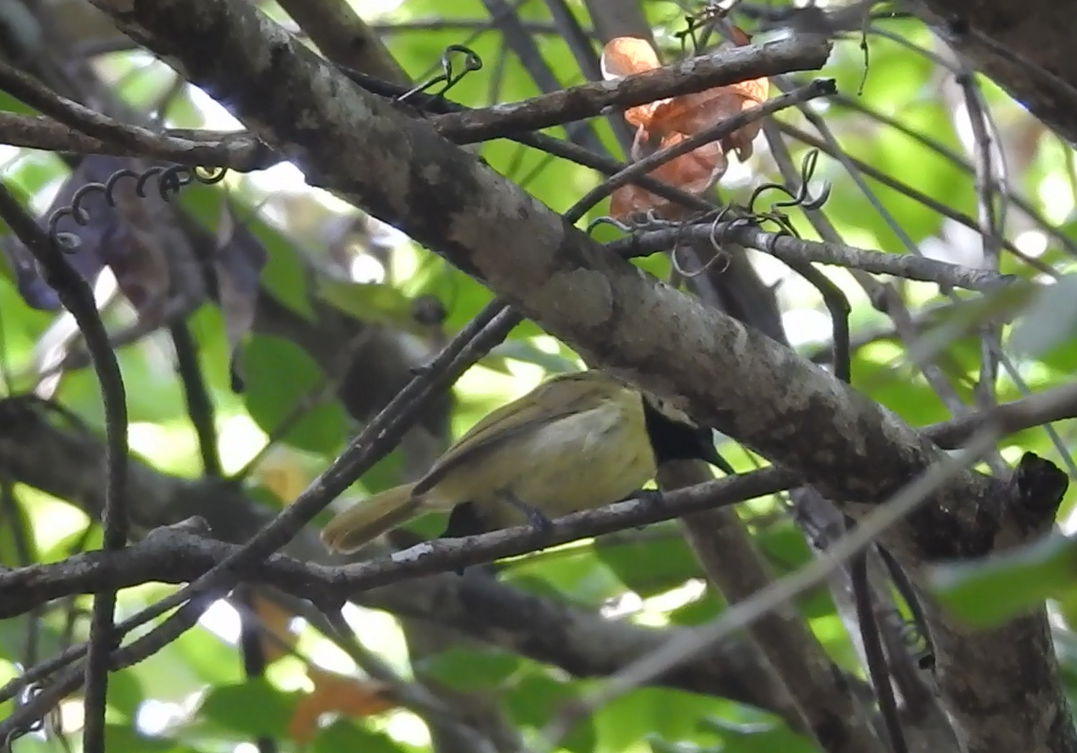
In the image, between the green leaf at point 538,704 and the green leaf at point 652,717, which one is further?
the green leaf at point 652,717

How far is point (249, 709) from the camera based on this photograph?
1.84m

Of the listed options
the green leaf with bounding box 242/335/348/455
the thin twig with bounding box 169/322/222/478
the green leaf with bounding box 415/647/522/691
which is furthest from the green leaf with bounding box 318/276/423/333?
the green leaf with bounding box 415/647/522/691

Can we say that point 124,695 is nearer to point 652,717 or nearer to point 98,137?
point 652,717

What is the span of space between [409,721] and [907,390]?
141 centimetres

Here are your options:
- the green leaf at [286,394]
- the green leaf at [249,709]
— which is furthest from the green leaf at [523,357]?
the green leaf at [249,709]

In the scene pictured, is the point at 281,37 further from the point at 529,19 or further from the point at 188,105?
the point at 188,105

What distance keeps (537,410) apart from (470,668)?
5.09 ft

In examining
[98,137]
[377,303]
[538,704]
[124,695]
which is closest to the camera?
[98,137]

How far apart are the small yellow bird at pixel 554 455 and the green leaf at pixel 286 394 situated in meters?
0.62

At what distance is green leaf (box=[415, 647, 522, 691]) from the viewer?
1958 mm

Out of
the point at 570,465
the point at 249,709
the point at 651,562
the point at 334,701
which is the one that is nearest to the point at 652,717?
the point at 651,562

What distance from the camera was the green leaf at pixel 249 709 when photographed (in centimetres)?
184

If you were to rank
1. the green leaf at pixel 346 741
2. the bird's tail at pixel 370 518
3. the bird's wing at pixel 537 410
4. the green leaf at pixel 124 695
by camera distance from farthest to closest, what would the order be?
the bird's wing at pixel 537 410, the bird's tail at pixel 370 518, the green leaf at pixel 124 695, the green leaf at pixel 346 741

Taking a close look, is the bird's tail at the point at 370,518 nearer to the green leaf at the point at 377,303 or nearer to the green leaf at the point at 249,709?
the green leaf at the point at 377,303
